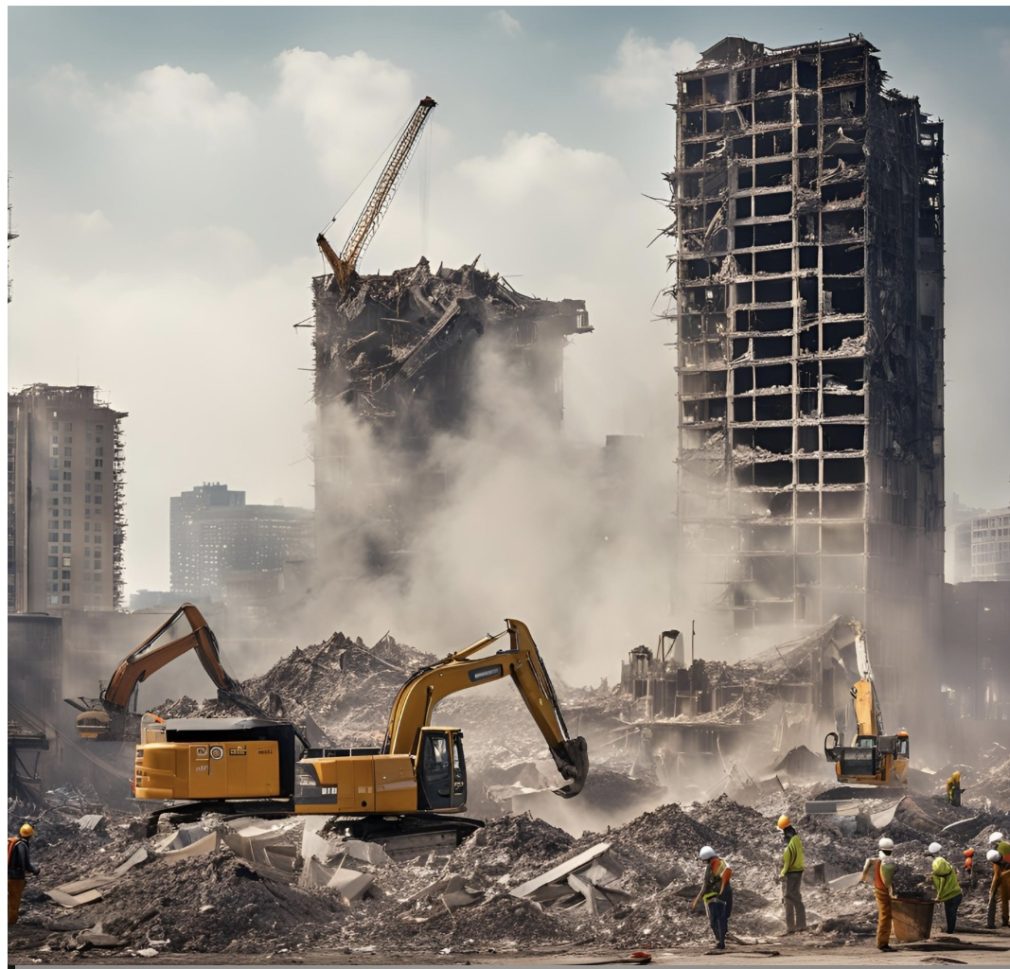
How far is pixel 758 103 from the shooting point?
94750 millimetres

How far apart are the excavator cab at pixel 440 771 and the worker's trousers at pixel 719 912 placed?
748 cm

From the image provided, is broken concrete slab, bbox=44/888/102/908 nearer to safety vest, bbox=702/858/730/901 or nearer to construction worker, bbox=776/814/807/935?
safety vest, bbox=702/858/730/901

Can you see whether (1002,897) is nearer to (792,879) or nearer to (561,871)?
(792,879)

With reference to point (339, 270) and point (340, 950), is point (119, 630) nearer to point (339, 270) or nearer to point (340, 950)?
point (339, 270)

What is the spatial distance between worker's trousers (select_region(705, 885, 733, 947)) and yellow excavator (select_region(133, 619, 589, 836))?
740cm

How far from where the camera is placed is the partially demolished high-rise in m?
91.4

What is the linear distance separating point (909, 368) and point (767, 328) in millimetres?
8867

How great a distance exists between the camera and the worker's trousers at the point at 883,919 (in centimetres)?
2566

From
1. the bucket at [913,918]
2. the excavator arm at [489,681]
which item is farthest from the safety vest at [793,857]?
the excavator arm at [489,681]

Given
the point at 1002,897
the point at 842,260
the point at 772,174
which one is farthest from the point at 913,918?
the point at 772,174

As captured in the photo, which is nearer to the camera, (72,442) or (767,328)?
(767,328)

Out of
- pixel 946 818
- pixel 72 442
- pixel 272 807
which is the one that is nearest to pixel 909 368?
pixel 946 818

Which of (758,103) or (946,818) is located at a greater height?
(758,103)

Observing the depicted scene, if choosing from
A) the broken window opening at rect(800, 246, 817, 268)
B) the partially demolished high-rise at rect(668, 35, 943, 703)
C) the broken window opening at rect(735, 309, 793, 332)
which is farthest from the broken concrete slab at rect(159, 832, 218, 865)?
the broken window opening at rect(800, 246, 817, 268)
